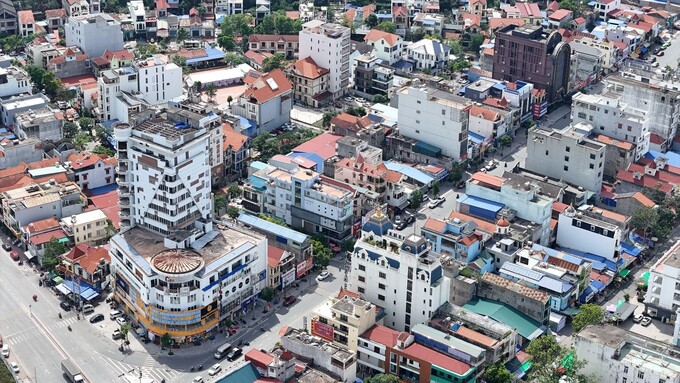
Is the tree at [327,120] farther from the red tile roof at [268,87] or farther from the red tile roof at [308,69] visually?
the red tile roof at [308,69]

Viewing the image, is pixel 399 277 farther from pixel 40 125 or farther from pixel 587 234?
pixel 40 125

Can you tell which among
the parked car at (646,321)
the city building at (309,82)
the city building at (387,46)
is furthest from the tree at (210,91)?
the parked car at (646,321)

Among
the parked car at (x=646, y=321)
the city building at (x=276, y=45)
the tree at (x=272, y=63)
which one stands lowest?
the parked car at (x=646, y=321)

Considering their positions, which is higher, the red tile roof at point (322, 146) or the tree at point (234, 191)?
the red tile roof at point (322, 146)

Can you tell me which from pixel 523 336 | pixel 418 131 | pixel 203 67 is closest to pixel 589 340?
pixel 523 336

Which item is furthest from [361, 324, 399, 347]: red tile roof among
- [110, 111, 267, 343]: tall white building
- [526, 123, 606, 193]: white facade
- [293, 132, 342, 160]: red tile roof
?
[526, 123, 606, 193]: white facade

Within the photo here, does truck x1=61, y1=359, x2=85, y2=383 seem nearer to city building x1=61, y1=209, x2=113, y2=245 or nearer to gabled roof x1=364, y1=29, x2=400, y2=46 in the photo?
city building x1=61, y1=209, x2=113, y2=245

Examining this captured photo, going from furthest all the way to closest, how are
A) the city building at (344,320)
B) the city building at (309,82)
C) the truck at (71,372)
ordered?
1. the city building at (309,82)
2. the city building at (344,320)
3. the truck at (71,372)

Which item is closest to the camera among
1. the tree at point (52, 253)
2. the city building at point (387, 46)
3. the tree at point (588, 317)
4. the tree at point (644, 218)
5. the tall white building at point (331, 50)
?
the tree at point (588, 317)

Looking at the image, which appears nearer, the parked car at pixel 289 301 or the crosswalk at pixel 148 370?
the crosswalk at pixel 148 370
